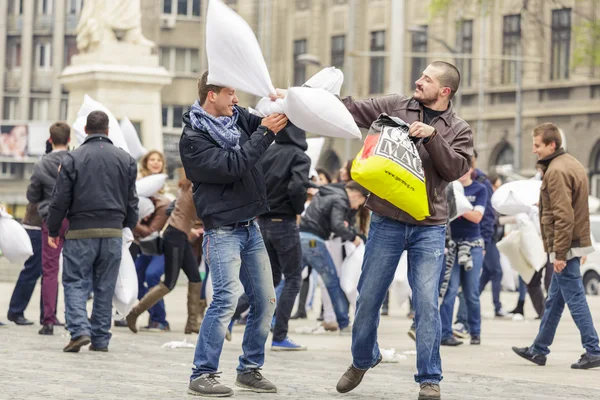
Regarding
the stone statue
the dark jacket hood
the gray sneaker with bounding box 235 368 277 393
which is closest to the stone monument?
the stone statue

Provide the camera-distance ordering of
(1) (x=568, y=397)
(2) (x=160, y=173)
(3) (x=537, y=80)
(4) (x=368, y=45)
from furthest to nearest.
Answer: (4) (x=368, y=45) < (3) (x=537, y=80) < (2) (x=160, y=173) < (1) (x=568, y=397)

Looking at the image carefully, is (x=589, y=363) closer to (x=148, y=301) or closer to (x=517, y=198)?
(x=517, y=198)

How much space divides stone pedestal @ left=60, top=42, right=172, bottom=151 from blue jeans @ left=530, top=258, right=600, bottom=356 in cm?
1407

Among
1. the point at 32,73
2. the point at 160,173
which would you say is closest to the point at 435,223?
the point at 160,173

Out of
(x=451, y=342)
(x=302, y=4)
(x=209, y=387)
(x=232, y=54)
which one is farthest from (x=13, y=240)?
(x=302, y=4)

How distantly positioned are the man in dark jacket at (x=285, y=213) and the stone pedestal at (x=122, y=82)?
1243 centimetres

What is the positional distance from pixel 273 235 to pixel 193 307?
2340mm

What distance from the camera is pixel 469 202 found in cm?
1394

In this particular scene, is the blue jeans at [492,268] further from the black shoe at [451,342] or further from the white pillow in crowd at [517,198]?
the black shoe at [451,342]

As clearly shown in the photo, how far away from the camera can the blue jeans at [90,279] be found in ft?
39.0

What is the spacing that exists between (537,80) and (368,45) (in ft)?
38.9

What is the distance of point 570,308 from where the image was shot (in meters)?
11.6

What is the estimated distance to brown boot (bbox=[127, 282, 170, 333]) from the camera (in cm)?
1415

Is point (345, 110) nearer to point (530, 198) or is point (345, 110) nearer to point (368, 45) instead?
point (530, 198)
